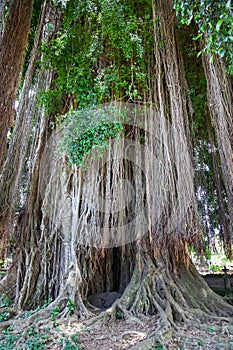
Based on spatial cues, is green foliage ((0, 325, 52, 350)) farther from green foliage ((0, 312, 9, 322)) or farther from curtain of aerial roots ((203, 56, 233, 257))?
curtain of aerial roots ((203, 56, 233, 257))

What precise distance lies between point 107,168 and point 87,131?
634mm

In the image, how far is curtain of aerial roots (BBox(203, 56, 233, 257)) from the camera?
2689 mm

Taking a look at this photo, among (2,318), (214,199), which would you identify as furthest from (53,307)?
(214,199)

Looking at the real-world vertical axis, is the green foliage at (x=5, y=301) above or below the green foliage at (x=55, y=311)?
above

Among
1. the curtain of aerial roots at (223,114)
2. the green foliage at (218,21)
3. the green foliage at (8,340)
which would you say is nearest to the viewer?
the green foliage at (218,21)

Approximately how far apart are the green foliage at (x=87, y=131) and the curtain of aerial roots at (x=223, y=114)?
1188 mm

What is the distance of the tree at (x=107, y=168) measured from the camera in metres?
3.16

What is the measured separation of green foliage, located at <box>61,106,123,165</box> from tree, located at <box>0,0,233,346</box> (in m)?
0.01

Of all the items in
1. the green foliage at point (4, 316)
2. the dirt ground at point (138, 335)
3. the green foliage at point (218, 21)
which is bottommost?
the dirt ground at point (138, 335)

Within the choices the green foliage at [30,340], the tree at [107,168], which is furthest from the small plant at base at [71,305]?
the green foliage at [30,340]

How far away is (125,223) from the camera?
12.6 ft

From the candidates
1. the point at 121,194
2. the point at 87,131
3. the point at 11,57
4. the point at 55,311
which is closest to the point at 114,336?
the point at 55,311

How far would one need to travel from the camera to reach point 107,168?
3.68 meters

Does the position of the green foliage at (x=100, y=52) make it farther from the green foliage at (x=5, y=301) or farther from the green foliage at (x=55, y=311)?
the green foliage at (x=5, y=301)
